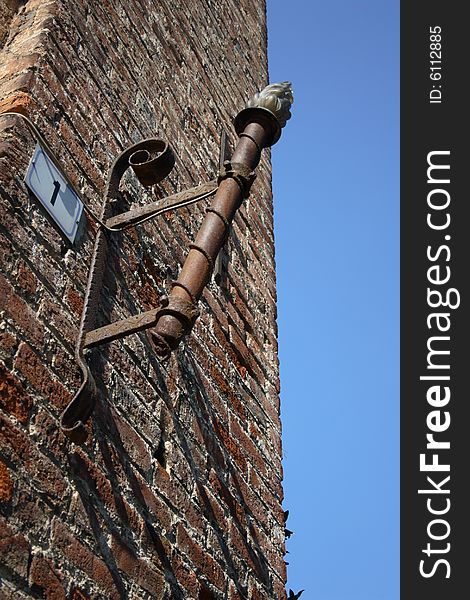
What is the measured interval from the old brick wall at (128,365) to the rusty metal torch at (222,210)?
227 millimetres

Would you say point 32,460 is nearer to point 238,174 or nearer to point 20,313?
point 20,313

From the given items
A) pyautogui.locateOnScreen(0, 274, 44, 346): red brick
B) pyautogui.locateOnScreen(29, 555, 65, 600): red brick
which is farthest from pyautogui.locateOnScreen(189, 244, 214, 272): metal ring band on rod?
pyautogui.locateOnScreen(29, 555, 65, 600): red brick

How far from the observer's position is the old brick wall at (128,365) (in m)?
1.49

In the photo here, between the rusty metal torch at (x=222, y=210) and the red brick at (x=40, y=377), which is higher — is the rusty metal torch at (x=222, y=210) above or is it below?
above

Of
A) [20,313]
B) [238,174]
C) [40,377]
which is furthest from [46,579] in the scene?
[238,174]

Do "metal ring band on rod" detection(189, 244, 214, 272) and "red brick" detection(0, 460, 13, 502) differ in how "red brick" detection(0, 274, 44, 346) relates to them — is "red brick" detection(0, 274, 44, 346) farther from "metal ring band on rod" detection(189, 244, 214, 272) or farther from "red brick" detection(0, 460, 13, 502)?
"metal ring band on rod" detection(189, 244, 214, 272)

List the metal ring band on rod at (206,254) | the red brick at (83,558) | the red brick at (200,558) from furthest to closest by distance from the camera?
the red brick at (200,558)
the metal ring band on rod at (206,254)
the red brick at (83,558)

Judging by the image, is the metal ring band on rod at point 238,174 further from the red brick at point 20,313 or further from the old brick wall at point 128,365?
the red brick at point 20,313

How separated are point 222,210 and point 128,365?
1.42 feet

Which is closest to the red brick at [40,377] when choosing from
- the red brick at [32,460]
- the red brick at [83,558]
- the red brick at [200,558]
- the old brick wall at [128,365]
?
the old brick wall at [128,365]

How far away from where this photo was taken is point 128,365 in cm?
196

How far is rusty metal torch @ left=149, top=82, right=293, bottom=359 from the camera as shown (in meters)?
1.65

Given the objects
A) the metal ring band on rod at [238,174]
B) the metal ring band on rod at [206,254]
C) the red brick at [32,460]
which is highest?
the metal ring band on rod at [238,174]

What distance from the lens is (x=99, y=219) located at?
195cm
